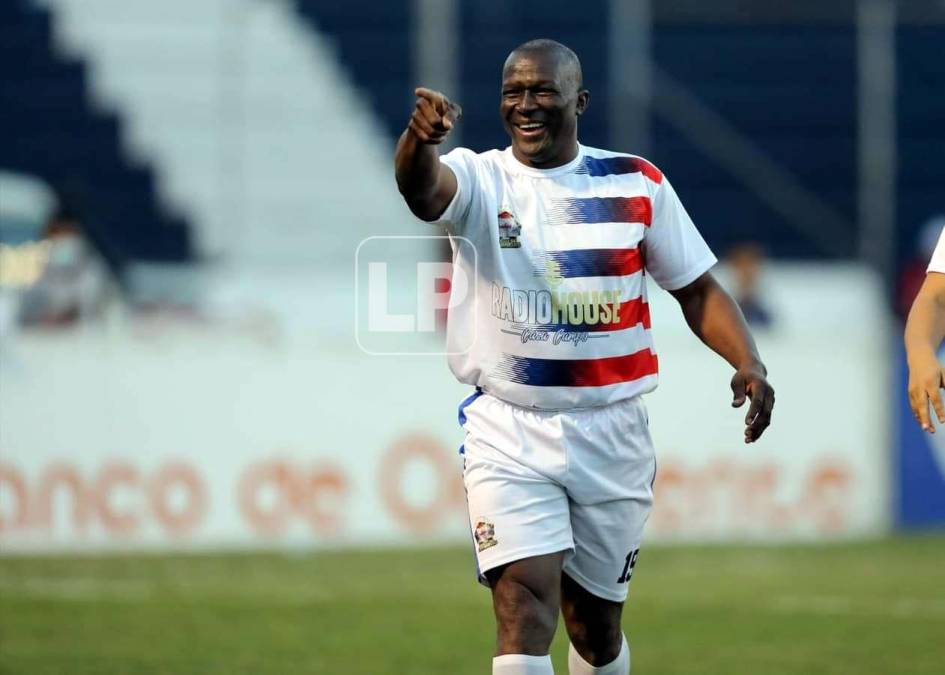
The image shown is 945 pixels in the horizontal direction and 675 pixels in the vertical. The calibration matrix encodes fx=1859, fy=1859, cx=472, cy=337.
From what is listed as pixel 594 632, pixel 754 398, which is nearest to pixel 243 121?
pixel 594 632

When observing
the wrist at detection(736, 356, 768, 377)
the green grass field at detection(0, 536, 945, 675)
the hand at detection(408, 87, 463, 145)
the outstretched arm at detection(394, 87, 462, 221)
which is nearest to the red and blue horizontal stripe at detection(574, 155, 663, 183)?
the outstretched arm at detection(394, 87, 462, 221)

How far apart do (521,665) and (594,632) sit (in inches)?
26.7

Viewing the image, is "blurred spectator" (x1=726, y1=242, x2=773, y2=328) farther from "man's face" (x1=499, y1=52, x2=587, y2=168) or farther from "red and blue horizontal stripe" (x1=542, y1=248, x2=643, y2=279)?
"man's face" (x1=499, y1=52, x2=587, y2=168)

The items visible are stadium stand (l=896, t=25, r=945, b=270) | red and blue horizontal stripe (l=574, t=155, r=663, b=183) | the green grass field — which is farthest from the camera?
stadium stand (l=896, t=25, r=945, b=270)

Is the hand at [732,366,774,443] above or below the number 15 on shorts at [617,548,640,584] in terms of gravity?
above

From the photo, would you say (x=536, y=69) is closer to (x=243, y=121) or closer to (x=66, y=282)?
(x=66, y=282)

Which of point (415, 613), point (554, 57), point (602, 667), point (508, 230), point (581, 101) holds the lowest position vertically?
point (415, 613)

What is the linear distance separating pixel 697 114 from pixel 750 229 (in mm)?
1230

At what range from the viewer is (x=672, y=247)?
597 centimetres

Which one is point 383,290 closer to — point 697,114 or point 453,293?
point 453,293

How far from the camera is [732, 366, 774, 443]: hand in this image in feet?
18.5

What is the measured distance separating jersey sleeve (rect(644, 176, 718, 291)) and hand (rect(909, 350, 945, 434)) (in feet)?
2.99

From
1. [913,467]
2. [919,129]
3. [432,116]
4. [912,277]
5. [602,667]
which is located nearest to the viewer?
[432,116]

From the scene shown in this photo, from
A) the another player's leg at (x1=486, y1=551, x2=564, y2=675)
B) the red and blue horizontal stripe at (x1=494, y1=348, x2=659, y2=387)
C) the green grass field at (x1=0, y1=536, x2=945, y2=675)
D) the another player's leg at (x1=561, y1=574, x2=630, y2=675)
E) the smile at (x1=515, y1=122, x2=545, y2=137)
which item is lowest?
the green grass field at (x1=0, y1=536, x2=945, y2=675)
